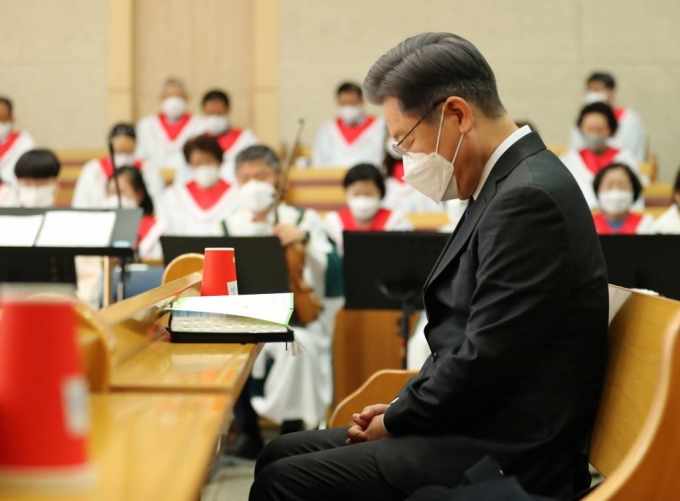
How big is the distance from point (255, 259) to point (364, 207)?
1546mm

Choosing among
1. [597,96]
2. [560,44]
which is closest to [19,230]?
[597,96]

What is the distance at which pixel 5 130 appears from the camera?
29.0 ft

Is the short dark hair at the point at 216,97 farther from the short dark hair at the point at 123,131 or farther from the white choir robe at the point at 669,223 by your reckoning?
the white choir robe at the point at 669,223

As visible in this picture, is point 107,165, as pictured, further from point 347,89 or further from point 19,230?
point 19,230

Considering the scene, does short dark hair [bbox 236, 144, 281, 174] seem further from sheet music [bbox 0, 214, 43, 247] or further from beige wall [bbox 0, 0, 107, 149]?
beige wall [bbox 0, 0, 107, 149]

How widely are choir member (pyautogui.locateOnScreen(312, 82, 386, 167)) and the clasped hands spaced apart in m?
6.74

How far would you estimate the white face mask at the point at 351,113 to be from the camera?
28.4ft

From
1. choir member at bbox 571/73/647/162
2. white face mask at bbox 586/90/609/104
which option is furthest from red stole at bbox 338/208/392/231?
white face mask at bbox 586/90/609/104

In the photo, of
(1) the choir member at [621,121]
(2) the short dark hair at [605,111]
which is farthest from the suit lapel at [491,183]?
(1) the choir member at [621,121]

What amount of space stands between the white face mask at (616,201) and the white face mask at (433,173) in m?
3.50

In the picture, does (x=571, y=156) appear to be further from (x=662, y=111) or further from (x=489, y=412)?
(x=489, y=412)

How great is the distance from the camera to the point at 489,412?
5.65ft

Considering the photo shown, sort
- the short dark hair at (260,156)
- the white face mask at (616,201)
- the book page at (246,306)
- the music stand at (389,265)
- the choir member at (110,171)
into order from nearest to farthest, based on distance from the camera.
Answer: the book page at (246,306) < the music stand at (389,265) < the short dark hair at (260,156) < the white face mask at (616,201) < the choir member at (110,171)

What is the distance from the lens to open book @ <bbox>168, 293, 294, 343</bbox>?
1871 mm
